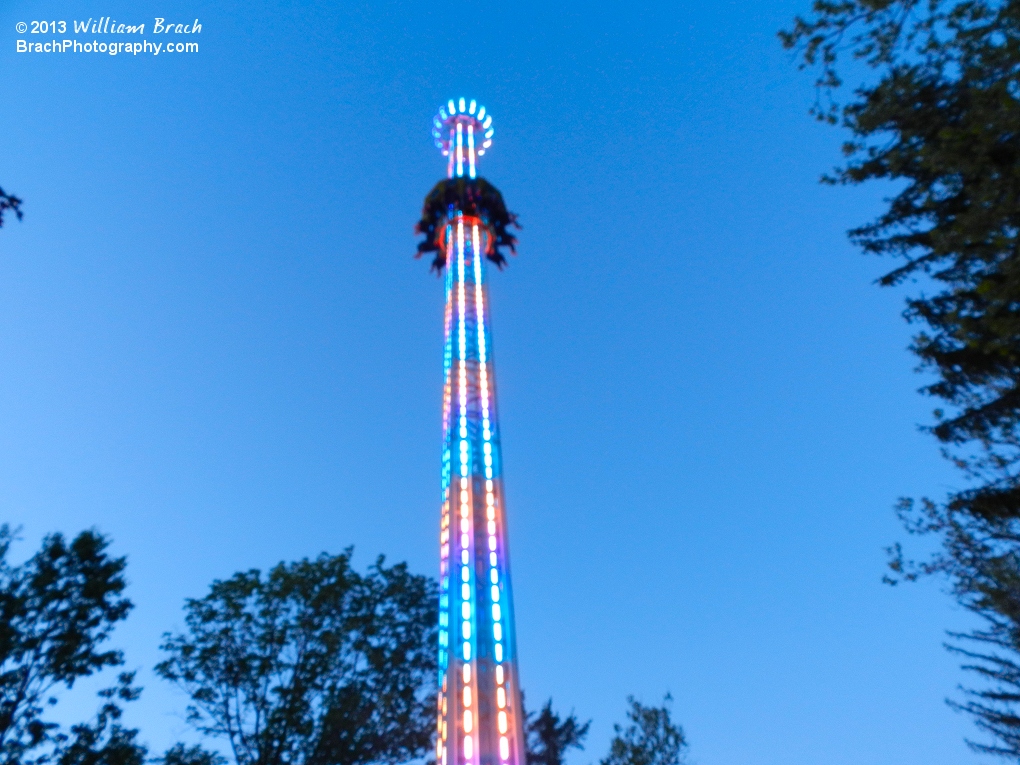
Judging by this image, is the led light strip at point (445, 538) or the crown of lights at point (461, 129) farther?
the crown of lights at point (461, 129)

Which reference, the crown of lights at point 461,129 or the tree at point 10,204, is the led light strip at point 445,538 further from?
the tree at point 10,204

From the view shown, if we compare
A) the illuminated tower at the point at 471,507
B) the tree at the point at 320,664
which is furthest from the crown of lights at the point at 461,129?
the tree at the point at 320,664

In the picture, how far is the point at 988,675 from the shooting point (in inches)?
788

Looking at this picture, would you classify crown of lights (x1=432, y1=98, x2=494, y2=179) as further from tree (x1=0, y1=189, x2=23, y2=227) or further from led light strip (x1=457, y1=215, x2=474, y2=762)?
tree (x1=0, y1=189, x2=23, y2=227)

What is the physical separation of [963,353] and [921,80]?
19.1 ft

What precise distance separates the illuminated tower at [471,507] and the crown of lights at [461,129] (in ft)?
2.19

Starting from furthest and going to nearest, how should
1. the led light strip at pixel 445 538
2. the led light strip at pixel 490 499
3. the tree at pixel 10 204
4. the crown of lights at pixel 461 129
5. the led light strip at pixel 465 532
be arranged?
the crown of lights at pixel 461 129, the led light strip at pixel 490 499, the led light strip at pixel 445 538, the led light strip at pixel 465 532, the tree at pixel 10 204

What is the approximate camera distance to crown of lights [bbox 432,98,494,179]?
78.9 ft

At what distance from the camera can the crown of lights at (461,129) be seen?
2406cm

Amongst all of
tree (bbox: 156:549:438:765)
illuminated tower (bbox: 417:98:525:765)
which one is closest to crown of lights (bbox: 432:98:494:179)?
illuminated tower (bbox: 417:98:525:765)

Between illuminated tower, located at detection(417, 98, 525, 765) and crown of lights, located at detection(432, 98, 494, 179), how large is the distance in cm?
67

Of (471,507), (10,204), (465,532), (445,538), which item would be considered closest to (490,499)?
(471,507)

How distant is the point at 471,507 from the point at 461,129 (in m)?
13.0

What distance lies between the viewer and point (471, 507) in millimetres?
16312
